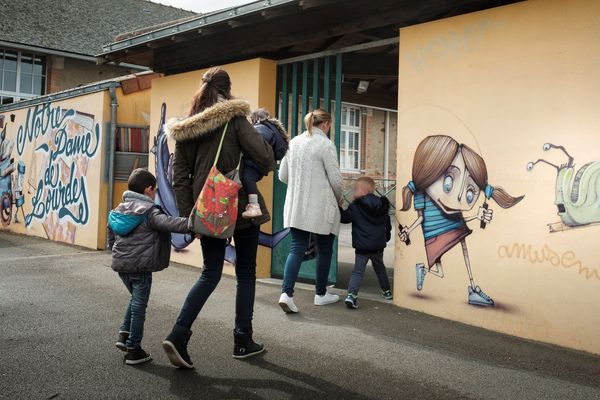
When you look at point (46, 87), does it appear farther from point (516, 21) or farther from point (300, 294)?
point (516, 21)

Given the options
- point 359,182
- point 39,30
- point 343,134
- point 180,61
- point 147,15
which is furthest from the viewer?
point 147,15

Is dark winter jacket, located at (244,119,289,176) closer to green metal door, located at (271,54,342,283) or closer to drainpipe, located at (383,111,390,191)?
green metal door, located at (271,54,342,283)

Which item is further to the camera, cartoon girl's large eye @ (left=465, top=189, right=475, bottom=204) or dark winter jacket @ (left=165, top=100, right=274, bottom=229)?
cartoon girl's large eye @ (left=465, top=189, right=475, bottom=204)

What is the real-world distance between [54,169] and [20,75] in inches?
539

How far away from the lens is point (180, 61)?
316 inches

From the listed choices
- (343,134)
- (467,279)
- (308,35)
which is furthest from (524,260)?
(343,134)

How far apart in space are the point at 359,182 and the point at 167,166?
3.61 metres

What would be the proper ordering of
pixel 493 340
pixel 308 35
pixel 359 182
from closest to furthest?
pixel 493 340, pixel 359 182, pixel 308 35

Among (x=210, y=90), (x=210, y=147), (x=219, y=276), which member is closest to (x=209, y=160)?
(x=210, y=147)

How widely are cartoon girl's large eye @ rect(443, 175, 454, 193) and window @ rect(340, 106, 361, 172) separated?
61.6 ft

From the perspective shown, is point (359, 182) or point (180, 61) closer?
point (359, 182)

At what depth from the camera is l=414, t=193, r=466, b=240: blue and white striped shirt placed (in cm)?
500

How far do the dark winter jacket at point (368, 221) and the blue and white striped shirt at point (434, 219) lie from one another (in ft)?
1.33

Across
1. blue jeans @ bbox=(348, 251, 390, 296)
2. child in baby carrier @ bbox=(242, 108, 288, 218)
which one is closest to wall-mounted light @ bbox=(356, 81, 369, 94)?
blue jeans @ bbox=(348, 251, 390, 296)
